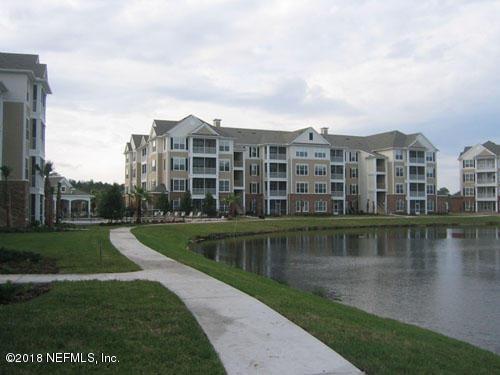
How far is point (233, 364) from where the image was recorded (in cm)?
718

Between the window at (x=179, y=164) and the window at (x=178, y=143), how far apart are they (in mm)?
1583

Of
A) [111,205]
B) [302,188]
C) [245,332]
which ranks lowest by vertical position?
[245,332]

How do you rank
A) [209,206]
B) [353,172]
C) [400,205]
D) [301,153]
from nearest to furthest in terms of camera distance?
[209,206], [301,153], [400,205], [353,172]

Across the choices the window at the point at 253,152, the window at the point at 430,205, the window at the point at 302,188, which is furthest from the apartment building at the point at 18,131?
the window at the point at 430,205

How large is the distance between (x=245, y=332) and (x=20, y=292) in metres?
6.02

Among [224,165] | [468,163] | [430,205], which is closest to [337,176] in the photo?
[430,205]

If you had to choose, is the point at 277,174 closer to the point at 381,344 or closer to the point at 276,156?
the point at 276,156

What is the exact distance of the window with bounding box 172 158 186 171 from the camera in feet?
219

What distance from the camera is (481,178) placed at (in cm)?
10494

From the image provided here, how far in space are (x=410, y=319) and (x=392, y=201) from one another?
7175 centimetres

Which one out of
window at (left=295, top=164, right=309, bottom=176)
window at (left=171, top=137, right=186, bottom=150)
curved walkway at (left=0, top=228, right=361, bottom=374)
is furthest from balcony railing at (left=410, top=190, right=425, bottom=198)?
curved walkway at (left=0, top=228, right=361, bottom=374)

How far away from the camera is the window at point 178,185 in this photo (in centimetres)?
6660

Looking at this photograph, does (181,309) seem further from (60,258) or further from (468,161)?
(468,161)

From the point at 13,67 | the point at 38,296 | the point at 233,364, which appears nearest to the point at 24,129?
the point at 13,67
